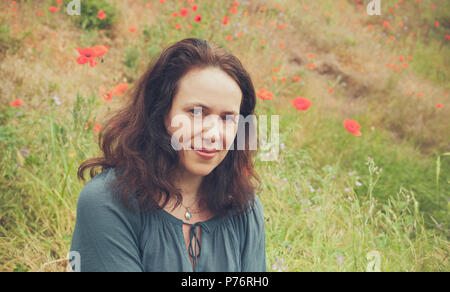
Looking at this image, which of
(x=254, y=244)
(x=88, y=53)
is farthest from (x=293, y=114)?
(x=254, y=244)

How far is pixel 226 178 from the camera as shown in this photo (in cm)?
119

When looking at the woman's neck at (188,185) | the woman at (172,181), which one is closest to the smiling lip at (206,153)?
the woman at (172,181)

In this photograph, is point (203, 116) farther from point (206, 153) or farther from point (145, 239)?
point (145, 239)

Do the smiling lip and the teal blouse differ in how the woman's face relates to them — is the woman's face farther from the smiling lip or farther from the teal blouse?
the teal blouse

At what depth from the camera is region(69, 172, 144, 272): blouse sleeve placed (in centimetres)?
88

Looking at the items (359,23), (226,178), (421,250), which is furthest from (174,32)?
(359,23)

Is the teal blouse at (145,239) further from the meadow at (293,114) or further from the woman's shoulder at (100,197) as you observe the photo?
the meadow at (293,114)

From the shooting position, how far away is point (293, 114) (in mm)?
3041

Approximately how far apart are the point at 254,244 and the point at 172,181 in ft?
1.18

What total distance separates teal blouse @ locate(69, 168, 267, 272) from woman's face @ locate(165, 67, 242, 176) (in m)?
0.20

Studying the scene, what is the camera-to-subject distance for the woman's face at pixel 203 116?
94 cm
